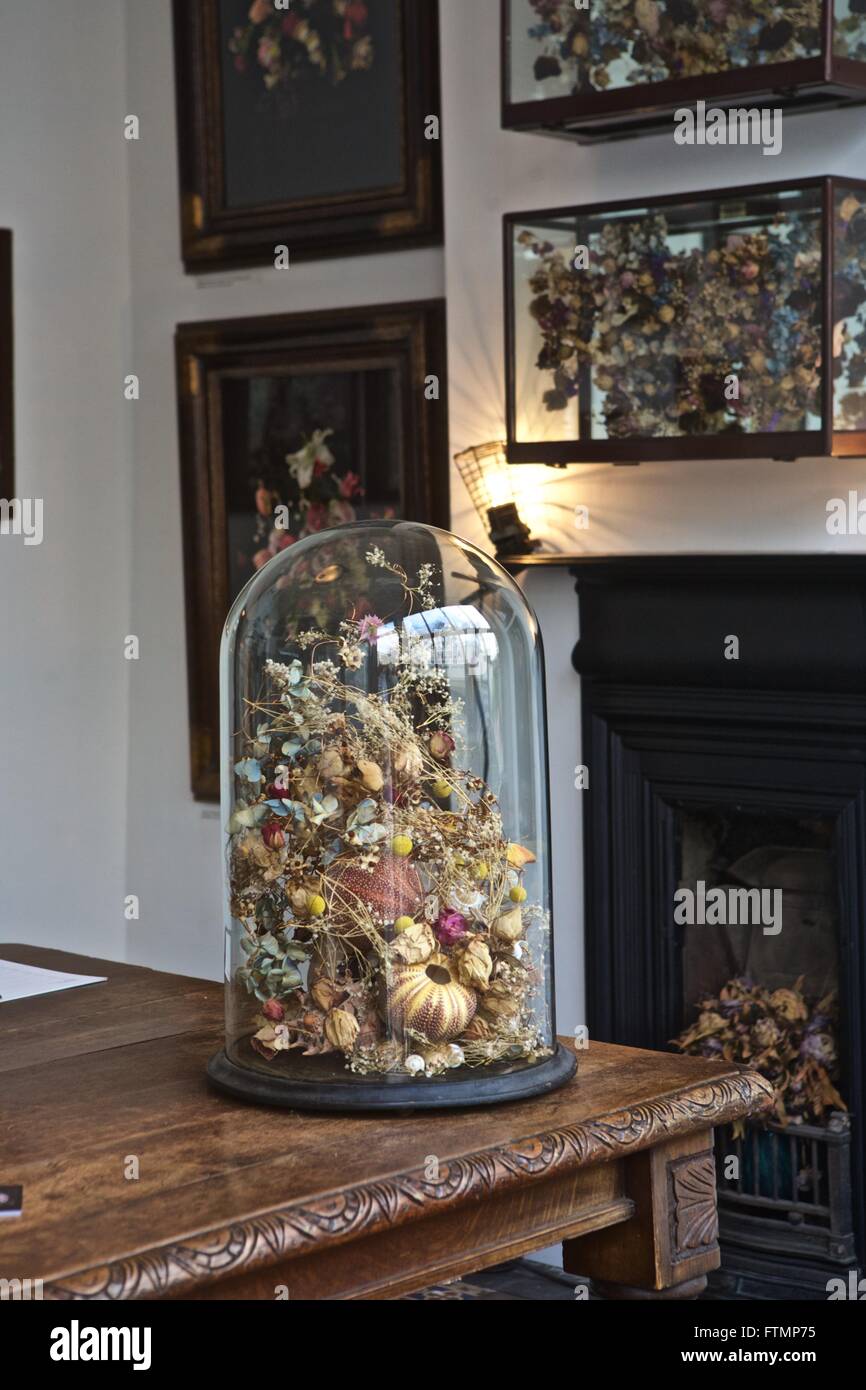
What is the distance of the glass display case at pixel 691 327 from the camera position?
3285 millimetres

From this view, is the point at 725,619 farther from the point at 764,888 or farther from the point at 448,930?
the point at 448,930

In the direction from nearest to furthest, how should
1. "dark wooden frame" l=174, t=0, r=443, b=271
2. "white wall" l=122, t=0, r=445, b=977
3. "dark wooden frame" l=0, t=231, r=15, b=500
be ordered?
1. "dark wooden frame" l=174, t=0, r=443, b=271
2. "dark wooden frame" l=0, t=231, r=15, b=500
3. "white wall" l=122, t=0, r=445, b=977

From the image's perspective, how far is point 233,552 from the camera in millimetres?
5125

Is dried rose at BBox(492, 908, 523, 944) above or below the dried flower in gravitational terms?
below

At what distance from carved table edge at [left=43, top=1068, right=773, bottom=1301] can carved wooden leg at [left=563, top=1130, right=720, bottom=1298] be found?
0.16 ft

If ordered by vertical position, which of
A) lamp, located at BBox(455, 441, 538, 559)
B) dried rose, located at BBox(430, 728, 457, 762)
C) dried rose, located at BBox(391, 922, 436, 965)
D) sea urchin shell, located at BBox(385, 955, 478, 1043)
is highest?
lamp, located at BBox(455, 441, 538, 559)

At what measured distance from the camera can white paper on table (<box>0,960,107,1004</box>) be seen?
238 cm

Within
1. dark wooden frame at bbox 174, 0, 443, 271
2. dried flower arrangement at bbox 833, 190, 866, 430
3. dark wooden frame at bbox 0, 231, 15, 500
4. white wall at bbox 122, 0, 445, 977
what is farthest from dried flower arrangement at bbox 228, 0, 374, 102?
dried flower arrangement at bbox 833, 190, 866, 430

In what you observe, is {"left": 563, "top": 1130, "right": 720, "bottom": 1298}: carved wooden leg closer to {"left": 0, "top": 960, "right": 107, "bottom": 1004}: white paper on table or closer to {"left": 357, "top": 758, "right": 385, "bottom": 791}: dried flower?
{"left": 357, "top": 758, "right": 385, "bottom": 791}: dried flower

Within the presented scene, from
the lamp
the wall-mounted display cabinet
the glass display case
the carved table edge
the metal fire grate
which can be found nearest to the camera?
the carved table edge

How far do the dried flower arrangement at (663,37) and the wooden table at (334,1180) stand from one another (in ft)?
6.66

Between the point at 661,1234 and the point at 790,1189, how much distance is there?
6.95ft

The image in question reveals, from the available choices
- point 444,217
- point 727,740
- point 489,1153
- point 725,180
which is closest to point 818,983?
point 727,740

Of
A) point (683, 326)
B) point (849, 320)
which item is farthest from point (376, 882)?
point (683, 326)
